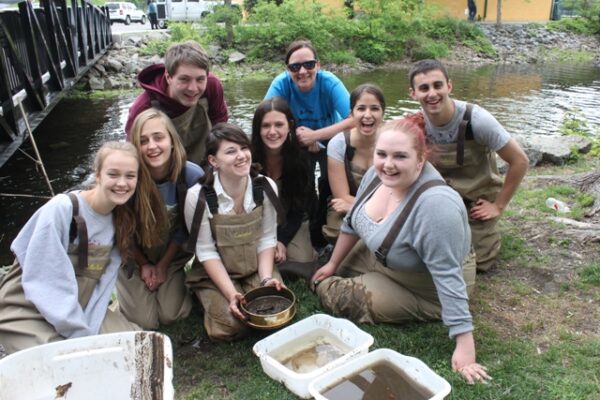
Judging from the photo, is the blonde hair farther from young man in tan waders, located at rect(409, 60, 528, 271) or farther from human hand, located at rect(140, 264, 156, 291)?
young man in tan waders, located at rect(409, 60, 528, 271)

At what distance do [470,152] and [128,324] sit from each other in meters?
2.66

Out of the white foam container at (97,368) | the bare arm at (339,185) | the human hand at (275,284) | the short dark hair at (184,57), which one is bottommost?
the human hand at (275,284)

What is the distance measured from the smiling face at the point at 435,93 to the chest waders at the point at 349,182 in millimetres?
673

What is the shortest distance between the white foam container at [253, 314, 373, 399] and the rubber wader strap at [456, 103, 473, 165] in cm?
155

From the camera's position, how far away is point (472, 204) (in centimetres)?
406

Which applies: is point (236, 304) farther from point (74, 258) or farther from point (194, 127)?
point (194, 127)

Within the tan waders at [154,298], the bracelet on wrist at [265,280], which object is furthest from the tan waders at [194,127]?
the bracelet on wrist at [265,280]

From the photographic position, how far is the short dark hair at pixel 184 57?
3803mm

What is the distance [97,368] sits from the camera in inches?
97.0

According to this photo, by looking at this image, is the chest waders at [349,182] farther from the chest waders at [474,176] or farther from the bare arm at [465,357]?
the bare arm at [465,357]

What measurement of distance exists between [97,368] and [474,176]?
2922 millimetres

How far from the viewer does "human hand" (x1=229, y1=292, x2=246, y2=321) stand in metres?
3.19

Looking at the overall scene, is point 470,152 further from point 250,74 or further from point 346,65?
point 346,65

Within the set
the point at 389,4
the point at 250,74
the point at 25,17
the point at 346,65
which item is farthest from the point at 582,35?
the point at 25,17
